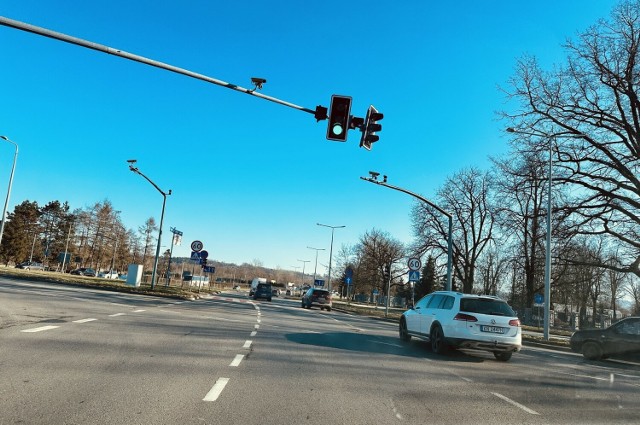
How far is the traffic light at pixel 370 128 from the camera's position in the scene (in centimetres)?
1268

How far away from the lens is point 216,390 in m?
6.25

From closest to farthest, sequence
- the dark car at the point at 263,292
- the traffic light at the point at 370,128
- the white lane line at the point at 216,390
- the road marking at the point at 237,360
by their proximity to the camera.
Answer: the white lane line at the point at 216,390
the road marking at the point at 237,360
the traffic light at the point at 370,128
the dark car at the point at 263,292

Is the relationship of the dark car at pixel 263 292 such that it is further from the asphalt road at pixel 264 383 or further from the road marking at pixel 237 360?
the road marking at pixel 237 360

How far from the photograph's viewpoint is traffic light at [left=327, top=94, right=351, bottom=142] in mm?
12180

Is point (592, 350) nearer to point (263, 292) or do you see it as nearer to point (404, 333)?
point (404, 333)

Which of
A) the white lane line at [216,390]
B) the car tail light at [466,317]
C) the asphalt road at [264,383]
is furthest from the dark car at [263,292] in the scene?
the white lane line at [216,390]

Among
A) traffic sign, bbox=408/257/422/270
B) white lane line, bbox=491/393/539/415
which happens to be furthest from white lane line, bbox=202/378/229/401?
traffic sign, bbox=408/257/422/270

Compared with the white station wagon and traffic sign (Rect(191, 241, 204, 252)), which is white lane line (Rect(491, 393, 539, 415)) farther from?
traffic sign (Rect(191, 241, 204, 252))

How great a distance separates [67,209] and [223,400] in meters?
95.8

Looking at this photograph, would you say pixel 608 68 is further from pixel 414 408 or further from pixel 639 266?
pixel 414 408

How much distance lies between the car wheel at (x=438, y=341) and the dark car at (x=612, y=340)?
6.89 meters

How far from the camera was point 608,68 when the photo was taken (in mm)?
25312

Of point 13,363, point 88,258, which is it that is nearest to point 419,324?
point 13,363

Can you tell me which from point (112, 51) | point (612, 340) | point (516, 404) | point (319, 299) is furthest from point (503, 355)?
point (319, 299)
